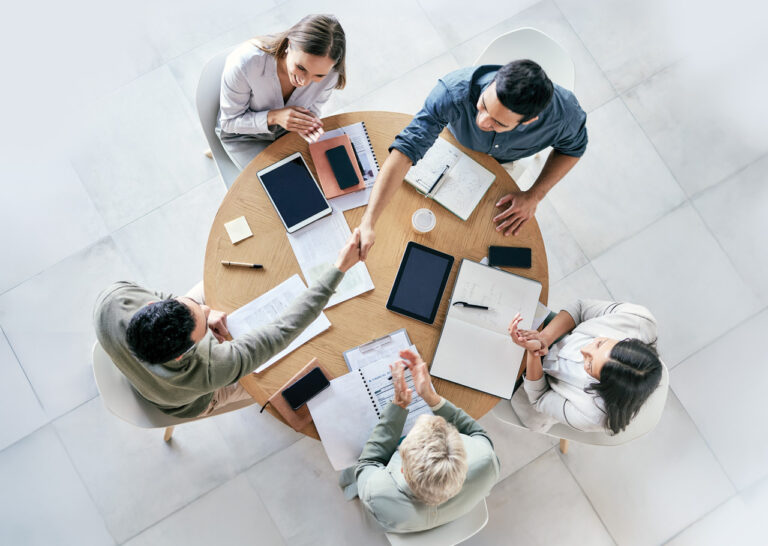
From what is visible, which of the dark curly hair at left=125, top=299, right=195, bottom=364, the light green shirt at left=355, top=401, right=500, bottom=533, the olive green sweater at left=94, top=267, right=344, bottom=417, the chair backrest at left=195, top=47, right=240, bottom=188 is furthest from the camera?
the chair backrest at left=195, top=47, right=240, bottom=188

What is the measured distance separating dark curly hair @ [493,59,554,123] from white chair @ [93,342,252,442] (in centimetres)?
167

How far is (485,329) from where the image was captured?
2.11m

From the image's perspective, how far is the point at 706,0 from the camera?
346 cm

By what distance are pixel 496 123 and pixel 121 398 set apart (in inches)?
66.9

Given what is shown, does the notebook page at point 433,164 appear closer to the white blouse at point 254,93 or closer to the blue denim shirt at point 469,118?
the blue denim shirt at point 469,118

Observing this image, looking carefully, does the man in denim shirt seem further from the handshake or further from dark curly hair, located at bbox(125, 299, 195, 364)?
dark curly hair, located at bbox(125, 299, 195, 364)

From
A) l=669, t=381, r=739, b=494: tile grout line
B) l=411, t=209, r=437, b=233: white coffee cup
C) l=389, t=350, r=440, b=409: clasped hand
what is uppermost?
l=411, t=209, r=437, b=233: white coffee cup

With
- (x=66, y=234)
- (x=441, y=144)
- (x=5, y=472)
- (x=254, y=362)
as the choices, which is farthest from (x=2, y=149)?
(x=441, y=144)

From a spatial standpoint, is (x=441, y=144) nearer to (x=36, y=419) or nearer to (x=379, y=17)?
(x=379, y=17)

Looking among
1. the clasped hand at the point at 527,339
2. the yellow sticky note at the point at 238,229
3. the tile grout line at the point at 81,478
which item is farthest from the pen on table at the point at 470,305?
the tile grout line at the point at 81,478

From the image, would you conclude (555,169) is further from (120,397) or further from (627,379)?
(120,397)

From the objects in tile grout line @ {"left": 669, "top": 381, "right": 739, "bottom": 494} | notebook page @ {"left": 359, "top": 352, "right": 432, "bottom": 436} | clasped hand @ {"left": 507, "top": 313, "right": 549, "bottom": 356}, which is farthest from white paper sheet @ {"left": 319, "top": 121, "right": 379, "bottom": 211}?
tile grout line @ {"left": 669, "top": 381, "right": 739, "bottom": 494}

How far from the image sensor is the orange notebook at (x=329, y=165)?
2141mm

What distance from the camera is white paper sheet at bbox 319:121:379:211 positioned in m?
2.15
